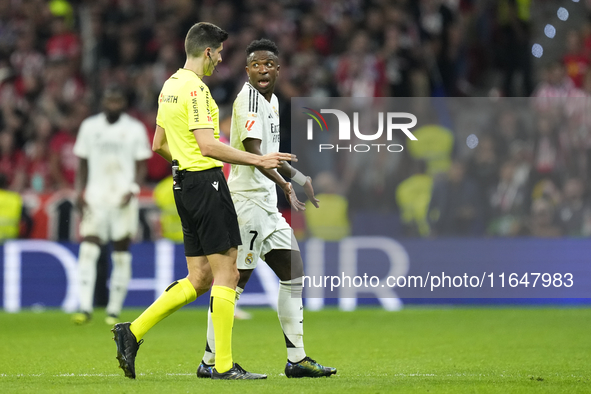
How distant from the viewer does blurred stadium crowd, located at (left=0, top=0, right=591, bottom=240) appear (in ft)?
40.2

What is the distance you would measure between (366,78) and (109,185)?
5.25 metres

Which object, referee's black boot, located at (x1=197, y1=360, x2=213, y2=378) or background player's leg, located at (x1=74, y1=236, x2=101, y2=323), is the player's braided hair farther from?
background player's leg, located at (x1=74, y1=236, x2=101, y2=323)

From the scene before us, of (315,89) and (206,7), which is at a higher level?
(206,7)

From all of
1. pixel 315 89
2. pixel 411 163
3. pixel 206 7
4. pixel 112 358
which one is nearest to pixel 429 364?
pixel 112 358

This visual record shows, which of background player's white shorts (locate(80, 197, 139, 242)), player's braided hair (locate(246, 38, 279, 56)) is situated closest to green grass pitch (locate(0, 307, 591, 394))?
background player's white shorts (locate(80, 197, 139, 242))

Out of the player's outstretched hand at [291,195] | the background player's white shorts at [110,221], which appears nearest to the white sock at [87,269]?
the background player's white shorts at [110,221]

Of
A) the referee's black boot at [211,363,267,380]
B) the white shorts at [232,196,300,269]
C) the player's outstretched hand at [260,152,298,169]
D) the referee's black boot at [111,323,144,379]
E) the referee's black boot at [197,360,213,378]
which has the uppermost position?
the player's outstretched hand at [260,152,298,169]

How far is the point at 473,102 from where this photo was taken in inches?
516

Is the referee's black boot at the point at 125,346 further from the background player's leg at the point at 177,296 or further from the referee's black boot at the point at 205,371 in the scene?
the referee's black boot at the point at 205,371

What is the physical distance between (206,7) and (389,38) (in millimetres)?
3497

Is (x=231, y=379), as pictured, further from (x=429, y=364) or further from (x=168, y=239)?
(x=168, y=239)

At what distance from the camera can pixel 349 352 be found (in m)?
7.71

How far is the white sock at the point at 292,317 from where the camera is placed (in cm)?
604

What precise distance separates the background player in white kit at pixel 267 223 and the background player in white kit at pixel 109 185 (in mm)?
4432
